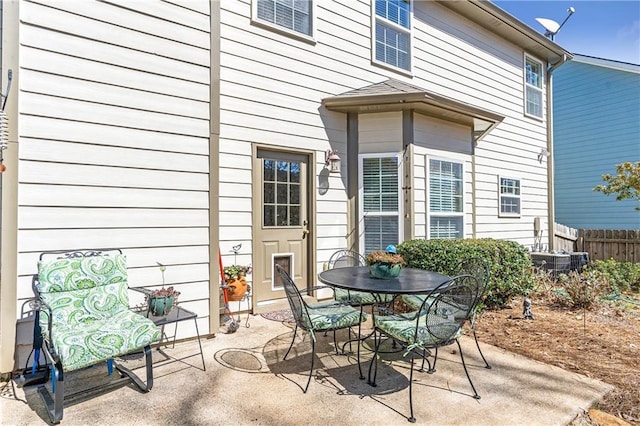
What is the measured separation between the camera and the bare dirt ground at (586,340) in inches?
110

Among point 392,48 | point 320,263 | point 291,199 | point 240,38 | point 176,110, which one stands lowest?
point 320,263

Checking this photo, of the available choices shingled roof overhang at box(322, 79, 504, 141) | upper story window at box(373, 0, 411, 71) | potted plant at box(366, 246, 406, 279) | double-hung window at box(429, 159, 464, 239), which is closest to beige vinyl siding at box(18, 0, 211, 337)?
potted plant at box(366, 246, 406, 279)

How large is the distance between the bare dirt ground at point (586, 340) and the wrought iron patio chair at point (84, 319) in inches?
124

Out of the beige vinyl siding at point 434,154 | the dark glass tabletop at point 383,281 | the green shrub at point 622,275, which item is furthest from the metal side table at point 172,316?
the green shrub at point 622,275

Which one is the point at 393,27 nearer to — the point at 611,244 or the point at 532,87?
the point at 532,87

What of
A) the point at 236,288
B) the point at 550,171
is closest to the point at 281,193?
the point at 236,288

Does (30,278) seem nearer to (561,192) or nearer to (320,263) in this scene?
(320,263)

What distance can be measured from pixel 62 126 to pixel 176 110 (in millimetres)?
963

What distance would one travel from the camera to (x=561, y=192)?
474 inches

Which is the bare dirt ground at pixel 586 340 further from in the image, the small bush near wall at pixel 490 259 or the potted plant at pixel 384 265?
the potted plant at pixel 384 265

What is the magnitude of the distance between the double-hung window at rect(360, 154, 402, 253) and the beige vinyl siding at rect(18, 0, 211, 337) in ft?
8.74

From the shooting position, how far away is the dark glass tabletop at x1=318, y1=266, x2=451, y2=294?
2875 millimetres

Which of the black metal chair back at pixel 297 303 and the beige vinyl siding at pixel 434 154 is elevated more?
the beige vinyl siding at pixel 434 154

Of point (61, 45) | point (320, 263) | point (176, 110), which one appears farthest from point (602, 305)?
point (61, 45)
